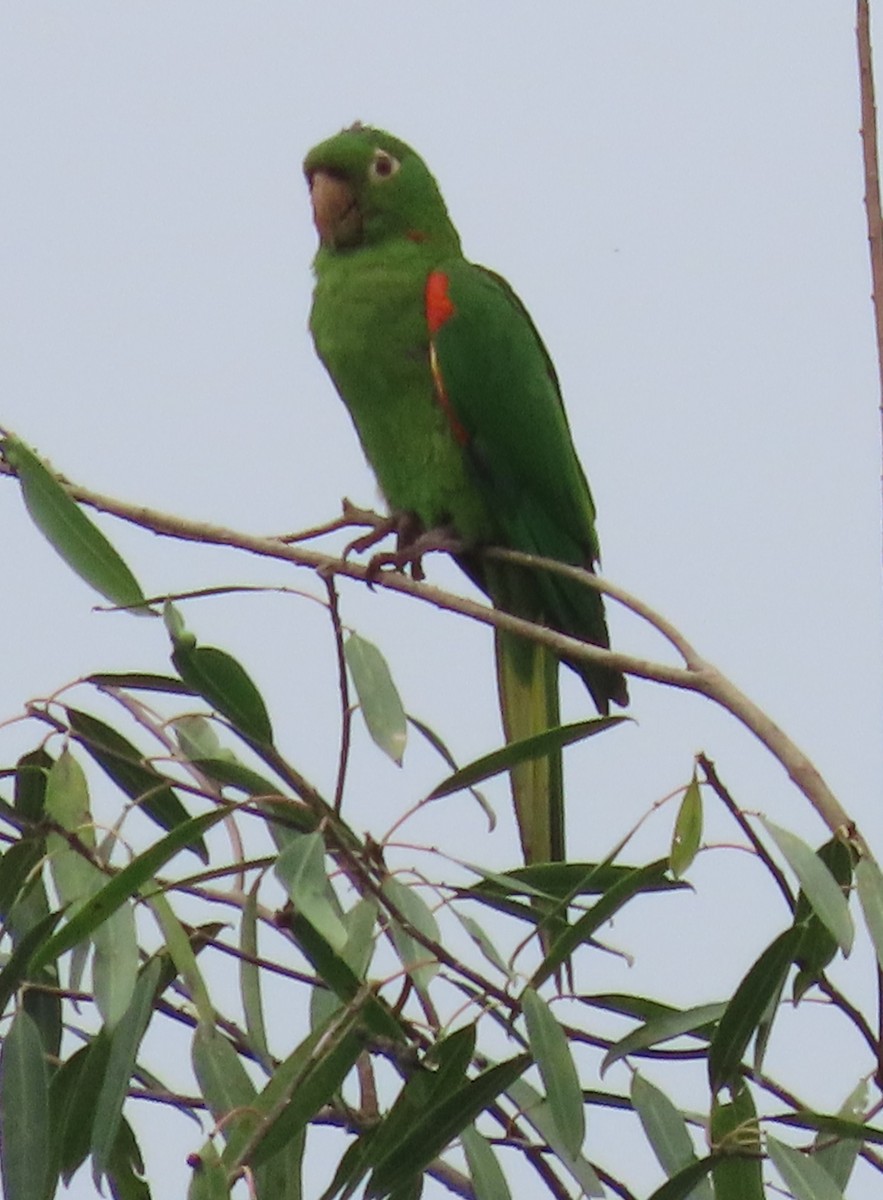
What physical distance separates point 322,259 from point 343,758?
1.41m

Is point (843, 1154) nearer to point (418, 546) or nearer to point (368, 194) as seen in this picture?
point (418, 546)

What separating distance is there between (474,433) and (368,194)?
0.44m

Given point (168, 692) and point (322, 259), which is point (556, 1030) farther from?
point (322, 259)

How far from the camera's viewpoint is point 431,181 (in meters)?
2.57

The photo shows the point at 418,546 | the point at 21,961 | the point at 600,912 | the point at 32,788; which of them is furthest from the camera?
the point at 418,546

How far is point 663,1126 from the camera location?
1231 millimetres

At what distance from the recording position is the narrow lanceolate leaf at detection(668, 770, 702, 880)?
3.67 feet

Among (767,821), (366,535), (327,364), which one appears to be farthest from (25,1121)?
(327,364)

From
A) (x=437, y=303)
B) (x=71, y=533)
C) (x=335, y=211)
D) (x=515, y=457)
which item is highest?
(x=335, y=211)

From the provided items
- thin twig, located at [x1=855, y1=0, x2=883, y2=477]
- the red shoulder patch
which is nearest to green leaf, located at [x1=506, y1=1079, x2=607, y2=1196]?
thin twig, located at [x1=855, y1=0, x2=883, y2=477]

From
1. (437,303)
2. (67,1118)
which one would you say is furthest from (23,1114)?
(437,303)

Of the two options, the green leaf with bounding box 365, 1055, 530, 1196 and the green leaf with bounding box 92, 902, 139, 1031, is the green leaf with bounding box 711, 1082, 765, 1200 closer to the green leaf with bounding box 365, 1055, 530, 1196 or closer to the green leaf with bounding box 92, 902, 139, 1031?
the green leaf with bounding box 365, 1055, 530, 1196

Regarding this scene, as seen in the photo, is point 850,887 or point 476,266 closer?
point 850,887

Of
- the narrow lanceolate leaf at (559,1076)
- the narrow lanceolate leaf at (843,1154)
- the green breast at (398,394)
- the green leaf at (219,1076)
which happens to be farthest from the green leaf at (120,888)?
the green breast at (398,394)
